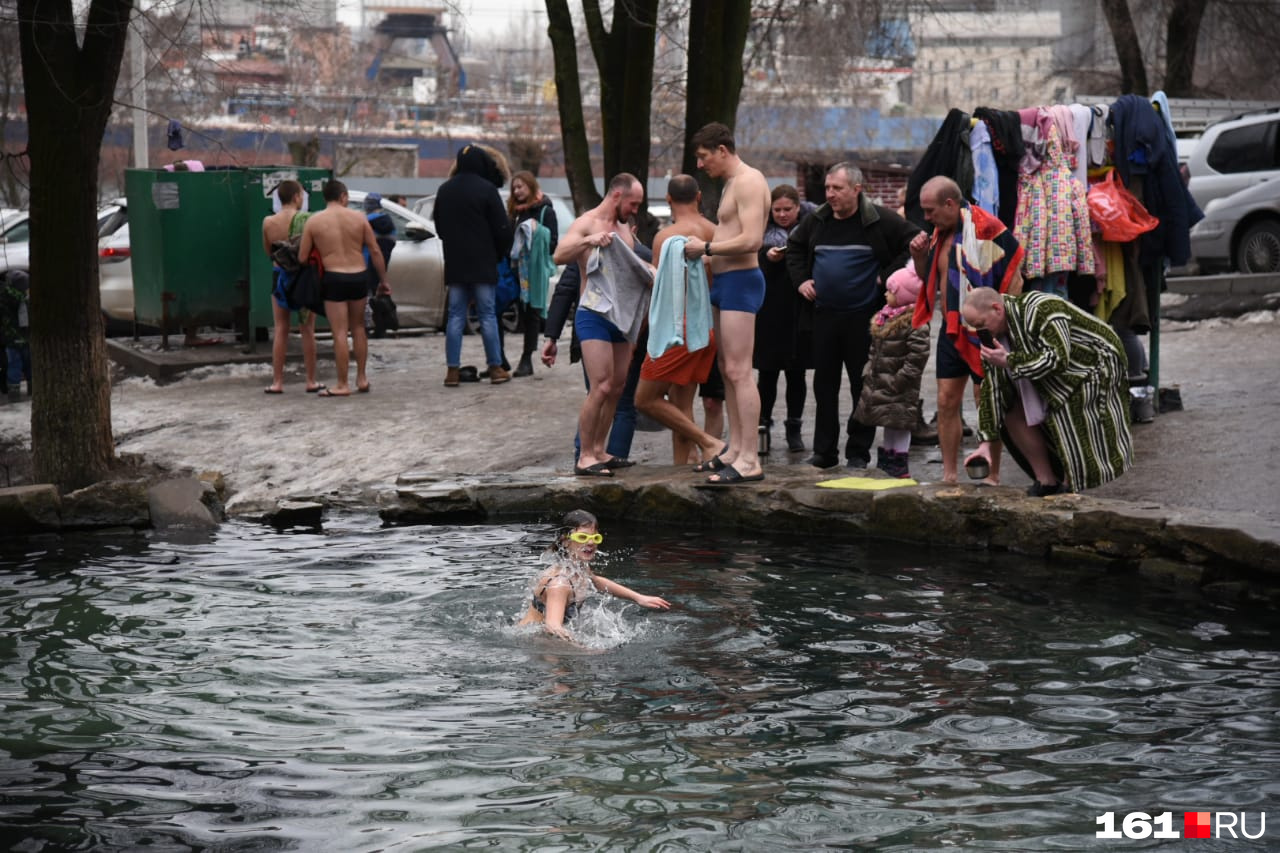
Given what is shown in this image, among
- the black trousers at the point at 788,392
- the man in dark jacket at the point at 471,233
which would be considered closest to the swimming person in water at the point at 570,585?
the black trousers at the point at 788,392

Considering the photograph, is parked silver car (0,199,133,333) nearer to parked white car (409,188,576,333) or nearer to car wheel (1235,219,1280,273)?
parked white car (409,188,576,333)

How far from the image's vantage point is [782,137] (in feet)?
169

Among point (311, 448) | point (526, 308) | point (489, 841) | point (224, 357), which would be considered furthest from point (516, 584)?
point (224, 357)

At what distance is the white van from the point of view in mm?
19719

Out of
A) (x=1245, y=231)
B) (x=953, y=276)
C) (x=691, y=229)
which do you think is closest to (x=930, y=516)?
(x=953, y=276)

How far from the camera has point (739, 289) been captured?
968cm

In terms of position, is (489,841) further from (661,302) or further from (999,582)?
(661,302)

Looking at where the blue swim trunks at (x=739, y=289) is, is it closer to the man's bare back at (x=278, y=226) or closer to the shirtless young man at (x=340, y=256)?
the shirtless young man at (x=340, y=256)

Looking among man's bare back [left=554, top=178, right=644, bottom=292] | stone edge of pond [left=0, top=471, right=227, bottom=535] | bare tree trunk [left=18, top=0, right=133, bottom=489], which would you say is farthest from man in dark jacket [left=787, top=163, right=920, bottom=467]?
bare tree trunk [left=18, top=0, right=133, bottom=489]

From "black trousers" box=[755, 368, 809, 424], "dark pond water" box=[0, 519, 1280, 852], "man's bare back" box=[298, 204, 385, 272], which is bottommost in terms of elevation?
"dark pond water" box=[0, 519, 1280, 852]

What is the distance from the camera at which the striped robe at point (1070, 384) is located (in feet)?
28.4

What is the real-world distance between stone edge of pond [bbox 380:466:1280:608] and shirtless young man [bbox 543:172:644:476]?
0.38 meters

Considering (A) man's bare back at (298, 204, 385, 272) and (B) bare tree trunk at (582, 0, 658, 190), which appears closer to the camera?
(B) bare tree trunk at (582, 0, 658, 190)

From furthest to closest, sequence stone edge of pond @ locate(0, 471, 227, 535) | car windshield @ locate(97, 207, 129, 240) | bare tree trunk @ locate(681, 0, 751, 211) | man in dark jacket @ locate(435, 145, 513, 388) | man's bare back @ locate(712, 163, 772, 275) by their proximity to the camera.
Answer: car windshield @ locate(97, 207, 129, 240) → man in dark jacket @ locate(435, 145, 513, 388) → bare tree trunk @ locate(681, 0, 751, 211) → stone edge of pond @ locate(0, 471, 227, 535) → man's bare back @ locate(712, 163, 772, 275)
